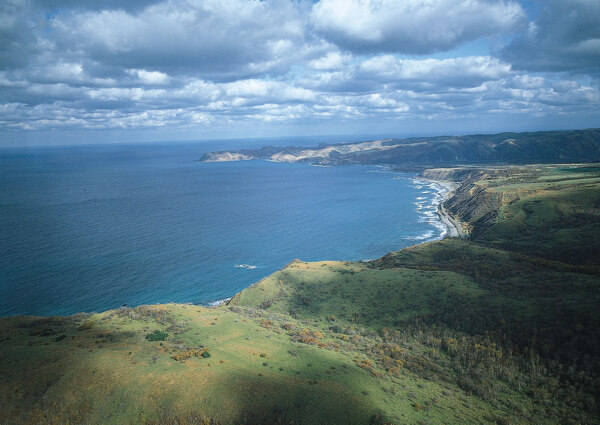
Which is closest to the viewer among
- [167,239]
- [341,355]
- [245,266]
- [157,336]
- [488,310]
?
[341,355]

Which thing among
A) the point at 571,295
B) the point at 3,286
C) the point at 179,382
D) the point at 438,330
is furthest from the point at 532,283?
the point at 3,286

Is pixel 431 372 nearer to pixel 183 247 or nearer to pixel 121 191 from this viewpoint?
pixel 183 247

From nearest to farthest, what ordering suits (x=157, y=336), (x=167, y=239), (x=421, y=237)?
(x=157, y=336) < (x=167, y=239) < (x=421, y=237)

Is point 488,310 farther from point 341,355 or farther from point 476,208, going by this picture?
point 476,208

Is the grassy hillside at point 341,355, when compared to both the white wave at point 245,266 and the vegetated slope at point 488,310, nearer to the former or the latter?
the vegetated slope at point 488,310

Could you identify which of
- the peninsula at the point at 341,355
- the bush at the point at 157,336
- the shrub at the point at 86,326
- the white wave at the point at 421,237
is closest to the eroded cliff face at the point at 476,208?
the white wave at the point at 421,237

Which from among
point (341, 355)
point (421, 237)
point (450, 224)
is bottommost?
point (421, 237)

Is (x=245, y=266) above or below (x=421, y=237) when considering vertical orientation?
below

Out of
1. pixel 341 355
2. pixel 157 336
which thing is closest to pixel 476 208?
pixel 341 355

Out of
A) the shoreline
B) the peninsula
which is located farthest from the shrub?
the shoreline
